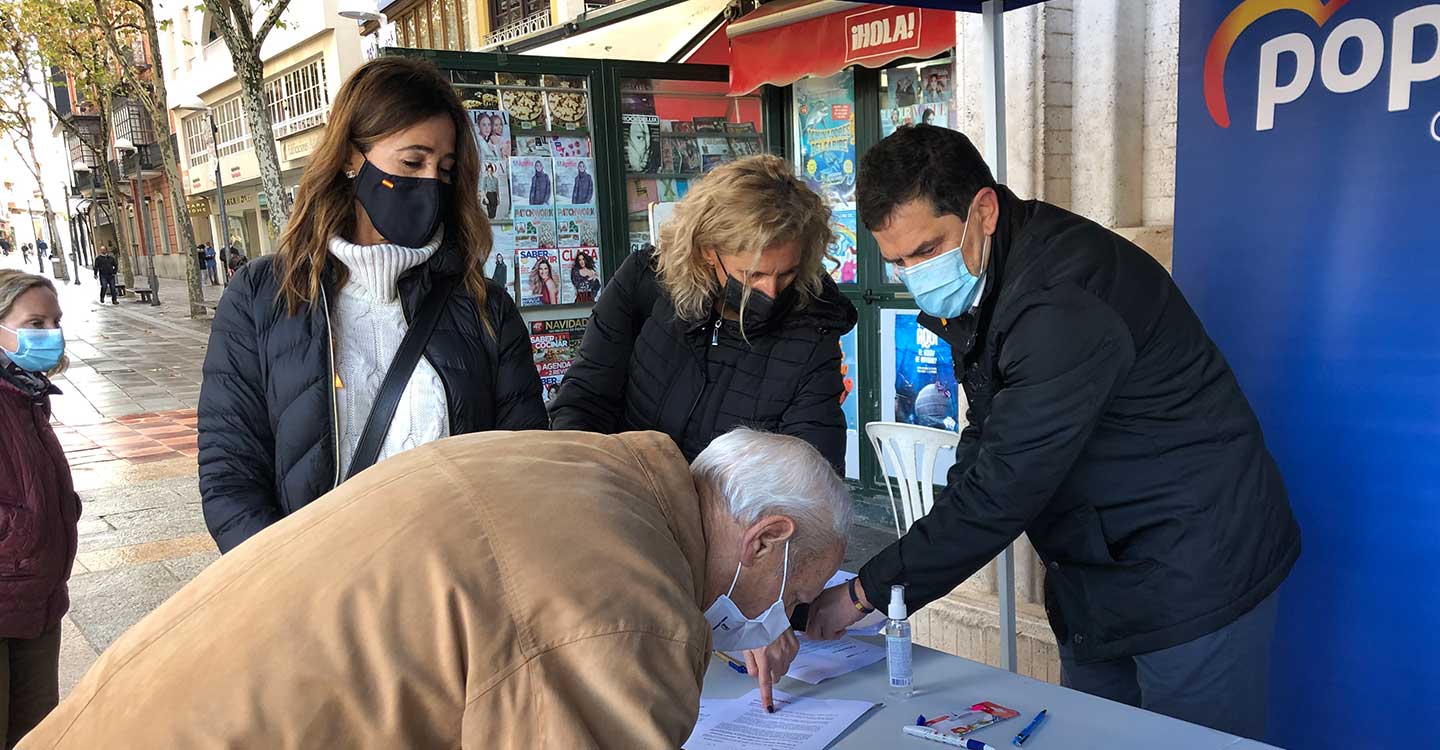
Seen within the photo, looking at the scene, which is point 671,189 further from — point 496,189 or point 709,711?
point 709,711

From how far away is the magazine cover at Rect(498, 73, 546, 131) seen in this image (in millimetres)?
4328

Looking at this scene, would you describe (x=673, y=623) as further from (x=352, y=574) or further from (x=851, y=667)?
(x=851, y=667)

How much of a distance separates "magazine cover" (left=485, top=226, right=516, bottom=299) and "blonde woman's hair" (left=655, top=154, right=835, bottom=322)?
2264mm

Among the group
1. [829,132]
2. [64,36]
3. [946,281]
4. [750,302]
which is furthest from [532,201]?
[64,36]

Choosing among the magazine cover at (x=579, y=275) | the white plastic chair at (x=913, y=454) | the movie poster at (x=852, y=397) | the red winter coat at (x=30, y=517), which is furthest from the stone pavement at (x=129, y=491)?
the magazine cover at (x=579, y=275)

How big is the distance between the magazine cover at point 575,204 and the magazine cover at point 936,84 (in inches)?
65.1

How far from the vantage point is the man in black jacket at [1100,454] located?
1.73 meters

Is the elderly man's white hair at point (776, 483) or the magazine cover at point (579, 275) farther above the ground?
the magazine cover at point (579, 275)

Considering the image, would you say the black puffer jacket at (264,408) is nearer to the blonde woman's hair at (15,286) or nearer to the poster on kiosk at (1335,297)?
the blonde woman's hair at (15,286)

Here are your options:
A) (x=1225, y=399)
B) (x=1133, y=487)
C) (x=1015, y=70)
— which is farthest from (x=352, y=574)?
(x=1015, y=70)

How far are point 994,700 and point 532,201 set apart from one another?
3385 mm

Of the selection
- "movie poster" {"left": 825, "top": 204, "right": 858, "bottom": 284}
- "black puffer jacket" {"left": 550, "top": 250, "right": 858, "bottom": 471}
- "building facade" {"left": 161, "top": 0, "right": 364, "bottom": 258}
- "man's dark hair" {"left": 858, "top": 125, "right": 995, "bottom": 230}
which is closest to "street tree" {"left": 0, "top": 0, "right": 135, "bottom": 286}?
"building facade" {"left": 161, "top": 0, "right": 364, "bottom": 258}

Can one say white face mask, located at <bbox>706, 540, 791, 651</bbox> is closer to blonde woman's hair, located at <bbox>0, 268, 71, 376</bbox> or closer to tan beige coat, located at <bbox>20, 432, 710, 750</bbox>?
tan beige coat, located at <bbox>20, 432, 710, 750</bbox>

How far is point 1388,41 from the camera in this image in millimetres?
2195
